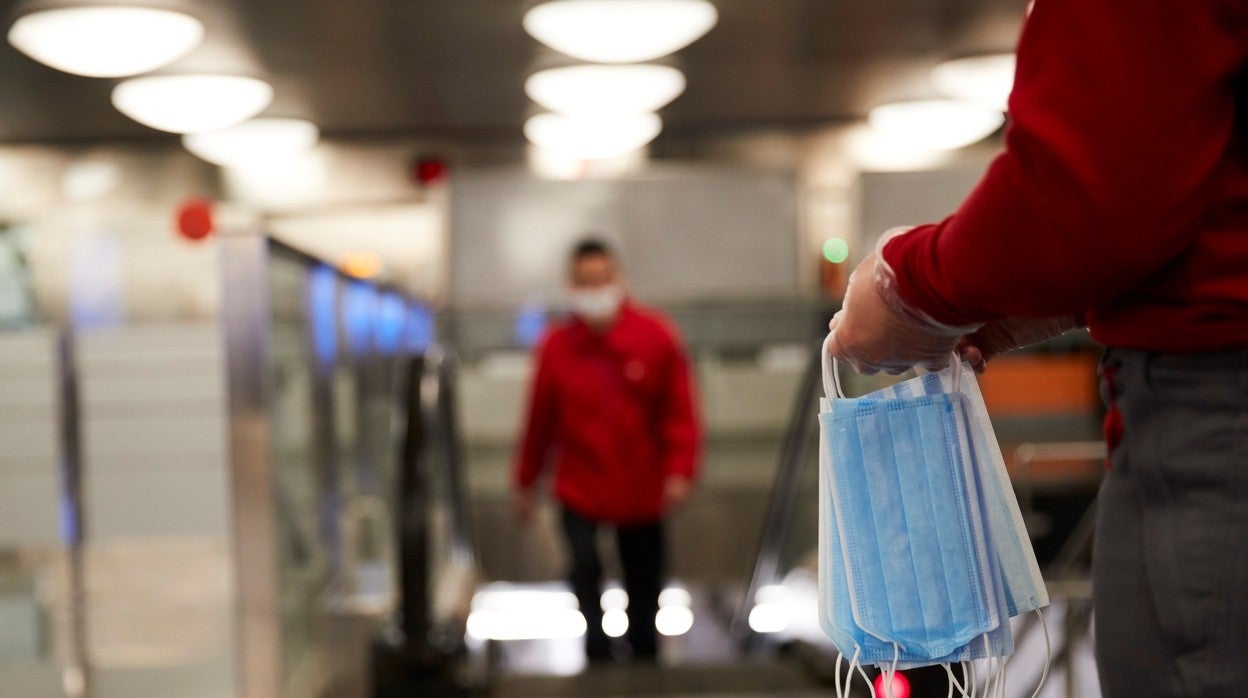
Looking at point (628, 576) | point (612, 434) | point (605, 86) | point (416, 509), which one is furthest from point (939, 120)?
point (416, 509)

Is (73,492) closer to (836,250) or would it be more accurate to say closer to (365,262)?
(365,262)

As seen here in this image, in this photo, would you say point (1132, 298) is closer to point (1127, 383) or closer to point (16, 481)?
point (1127, 383)

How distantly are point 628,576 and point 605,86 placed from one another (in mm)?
2461

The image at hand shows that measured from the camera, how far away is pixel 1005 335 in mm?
1354

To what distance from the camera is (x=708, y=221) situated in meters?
9.08

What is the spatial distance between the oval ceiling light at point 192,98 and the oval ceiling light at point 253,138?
A: 4.72ft

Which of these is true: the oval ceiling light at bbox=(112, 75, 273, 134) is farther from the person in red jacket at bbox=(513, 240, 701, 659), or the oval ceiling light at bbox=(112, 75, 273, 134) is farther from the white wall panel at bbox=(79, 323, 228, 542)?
the white wall panel at bbox=(79, 323, 228, 542)

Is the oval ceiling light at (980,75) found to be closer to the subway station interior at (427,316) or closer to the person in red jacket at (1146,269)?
the subway station interior at (427,316)

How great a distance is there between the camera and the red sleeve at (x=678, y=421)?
205 inches

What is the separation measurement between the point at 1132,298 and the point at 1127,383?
0.26ft

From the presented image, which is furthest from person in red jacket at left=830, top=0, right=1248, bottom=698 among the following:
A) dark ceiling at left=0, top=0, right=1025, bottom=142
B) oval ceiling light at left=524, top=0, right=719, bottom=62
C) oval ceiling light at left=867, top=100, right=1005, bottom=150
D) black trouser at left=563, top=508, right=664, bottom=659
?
oval ceiling light at left=867, top=100, right=1005, bottom=150

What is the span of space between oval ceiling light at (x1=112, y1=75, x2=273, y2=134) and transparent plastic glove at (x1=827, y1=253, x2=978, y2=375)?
537 cm

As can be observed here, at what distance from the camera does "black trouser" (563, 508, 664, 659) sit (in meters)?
5.21

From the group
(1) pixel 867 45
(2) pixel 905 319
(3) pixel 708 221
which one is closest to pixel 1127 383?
(2) pixel 905 319
